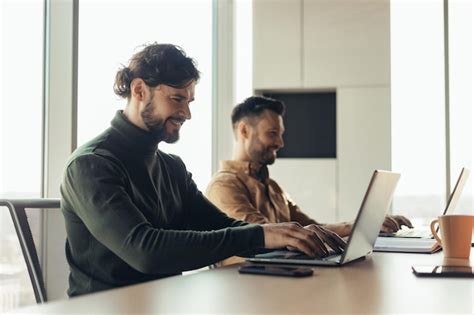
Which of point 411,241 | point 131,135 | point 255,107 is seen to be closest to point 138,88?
point 131,135

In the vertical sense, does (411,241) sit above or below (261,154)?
below

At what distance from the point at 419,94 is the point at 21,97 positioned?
2.75 meters

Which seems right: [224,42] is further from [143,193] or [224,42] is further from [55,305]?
[55,305]

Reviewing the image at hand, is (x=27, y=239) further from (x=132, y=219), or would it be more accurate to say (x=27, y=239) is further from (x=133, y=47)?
(x=133, y=47)

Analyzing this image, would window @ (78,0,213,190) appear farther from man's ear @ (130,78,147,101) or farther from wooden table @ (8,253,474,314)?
wooden table @ (8,253,474,314)

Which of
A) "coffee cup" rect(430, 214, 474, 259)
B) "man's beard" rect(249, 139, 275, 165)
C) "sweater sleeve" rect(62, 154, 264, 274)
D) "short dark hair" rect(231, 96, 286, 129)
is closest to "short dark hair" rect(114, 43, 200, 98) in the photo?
"sweater sleeve" rect(62, 154, 264, 274)

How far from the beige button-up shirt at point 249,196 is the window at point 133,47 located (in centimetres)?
51

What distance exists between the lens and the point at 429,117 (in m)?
4.69

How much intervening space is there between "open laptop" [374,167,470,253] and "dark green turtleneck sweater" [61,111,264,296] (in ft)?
1.64

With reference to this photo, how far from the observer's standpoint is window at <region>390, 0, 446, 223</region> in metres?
4.68

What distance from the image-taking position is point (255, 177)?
3.50 metres

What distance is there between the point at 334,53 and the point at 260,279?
3.51 m

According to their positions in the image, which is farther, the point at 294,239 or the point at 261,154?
the point at 261,154

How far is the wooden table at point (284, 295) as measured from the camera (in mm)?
1060
